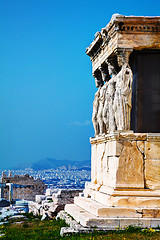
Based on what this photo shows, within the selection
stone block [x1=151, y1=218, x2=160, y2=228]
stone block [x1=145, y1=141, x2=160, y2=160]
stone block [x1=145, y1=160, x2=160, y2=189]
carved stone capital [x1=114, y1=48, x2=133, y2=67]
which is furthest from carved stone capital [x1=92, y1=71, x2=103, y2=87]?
stone block [x1=151, y1=218, x2=160, y2=228]

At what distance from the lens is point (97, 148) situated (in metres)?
12.2

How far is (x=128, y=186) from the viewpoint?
1005 centimetres

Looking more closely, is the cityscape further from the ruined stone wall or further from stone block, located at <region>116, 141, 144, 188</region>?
stone block, located at <region>116, 141, 144, 188</region>

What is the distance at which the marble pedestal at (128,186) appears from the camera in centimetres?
948

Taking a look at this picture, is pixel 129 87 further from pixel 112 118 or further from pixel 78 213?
pixel 78 213

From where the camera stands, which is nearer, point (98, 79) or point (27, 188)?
point (98, 79)

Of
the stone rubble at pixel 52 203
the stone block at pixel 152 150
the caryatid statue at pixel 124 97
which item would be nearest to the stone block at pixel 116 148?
the caryatid statue at pixel 124 97

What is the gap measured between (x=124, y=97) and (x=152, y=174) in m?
1.89

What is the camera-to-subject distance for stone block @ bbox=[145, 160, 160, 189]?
10.1 m

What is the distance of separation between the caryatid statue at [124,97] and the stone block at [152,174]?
99cm

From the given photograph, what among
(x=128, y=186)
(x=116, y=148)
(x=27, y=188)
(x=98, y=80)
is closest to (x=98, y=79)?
(x=98, y=80)

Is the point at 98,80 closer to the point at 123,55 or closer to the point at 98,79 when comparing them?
the point at 98,79

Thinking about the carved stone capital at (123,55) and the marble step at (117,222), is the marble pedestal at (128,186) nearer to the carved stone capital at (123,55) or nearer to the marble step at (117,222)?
the marble step at (117,222)

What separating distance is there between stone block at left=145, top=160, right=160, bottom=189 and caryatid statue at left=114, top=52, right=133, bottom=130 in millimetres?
991
